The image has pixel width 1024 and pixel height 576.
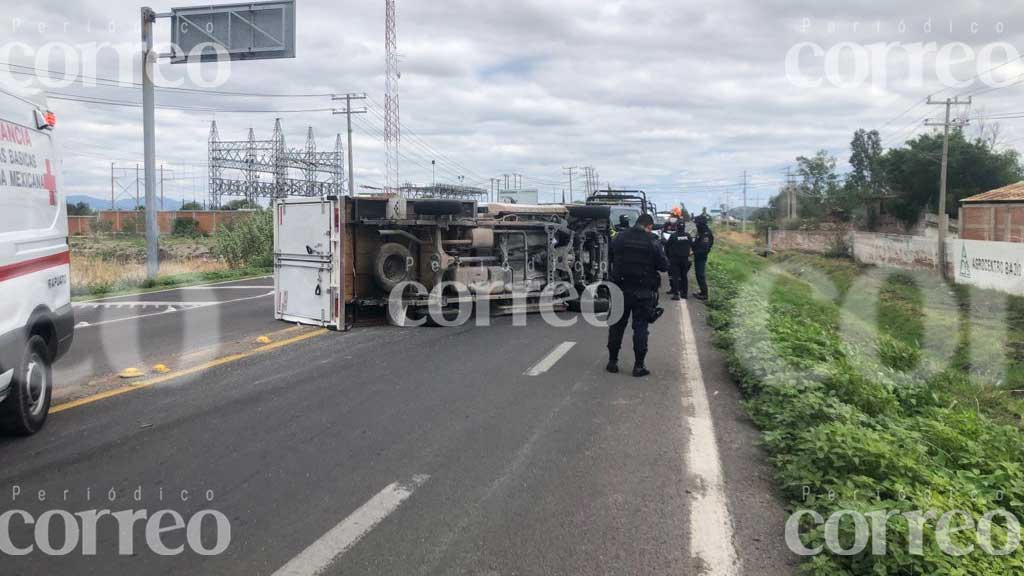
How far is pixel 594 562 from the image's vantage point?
409cm

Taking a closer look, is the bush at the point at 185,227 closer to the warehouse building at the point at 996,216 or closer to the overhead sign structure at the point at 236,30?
the overhead sign structure at the point at 236,30

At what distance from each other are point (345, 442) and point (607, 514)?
2378 mm

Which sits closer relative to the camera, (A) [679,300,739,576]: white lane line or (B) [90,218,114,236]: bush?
(A) [679,300,739,576]: white lane line

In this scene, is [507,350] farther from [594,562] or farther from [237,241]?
[237,241]

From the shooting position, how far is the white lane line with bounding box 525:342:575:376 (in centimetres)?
900

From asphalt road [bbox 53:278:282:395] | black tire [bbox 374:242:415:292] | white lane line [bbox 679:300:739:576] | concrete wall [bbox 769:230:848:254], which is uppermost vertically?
concrete wall [bbox 769:230:848:254]

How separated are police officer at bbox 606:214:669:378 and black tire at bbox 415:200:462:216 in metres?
3.82

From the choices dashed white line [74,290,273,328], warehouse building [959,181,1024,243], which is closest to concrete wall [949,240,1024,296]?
warehouse building [959,181,1024,243]

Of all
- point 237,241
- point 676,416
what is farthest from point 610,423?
point 237,241

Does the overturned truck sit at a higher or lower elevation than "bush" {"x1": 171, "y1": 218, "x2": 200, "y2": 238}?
lower

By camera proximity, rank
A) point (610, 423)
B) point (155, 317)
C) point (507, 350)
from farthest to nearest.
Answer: point (155, 317) < point (507, 350) < point (610, 423)

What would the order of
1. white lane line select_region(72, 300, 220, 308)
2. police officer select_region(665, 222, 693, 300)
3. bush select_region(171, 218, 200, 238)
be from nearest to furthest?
white lane line select_region(72, 300, 220, 308) < police officer select_region(665, 222, 693, 300) < bush select_region(171, 218, 200, 238)

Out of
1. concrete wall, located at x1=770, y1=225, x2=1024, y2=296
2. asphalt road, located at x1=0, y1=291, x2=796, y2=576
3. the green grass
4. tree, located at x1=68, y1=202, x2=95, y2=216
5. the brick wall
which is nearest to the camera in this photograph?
asphalt road, located at x1=0, y1=291, x2=796, y2=576

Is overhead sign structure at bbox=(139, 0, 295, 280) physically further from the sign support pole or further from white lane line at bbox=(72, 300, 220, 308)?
white lane line at bbox=(72, 300, 220, 308)
